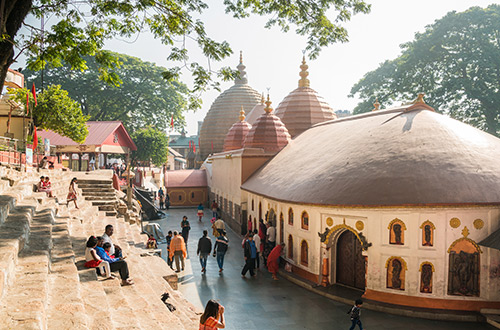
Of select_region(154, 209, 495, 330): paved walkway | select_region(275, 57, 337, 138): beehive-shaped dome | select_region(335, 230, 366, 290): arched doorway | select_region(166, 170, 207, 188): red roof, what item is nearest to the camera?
select_region(154, 209, 495, 330): paved walkway

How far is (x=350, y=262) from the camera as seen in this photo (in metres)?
11.4

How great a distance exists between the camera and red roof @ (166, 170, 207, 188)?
3447 cm

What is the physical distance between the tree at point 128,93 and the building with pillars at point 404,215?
104 ft

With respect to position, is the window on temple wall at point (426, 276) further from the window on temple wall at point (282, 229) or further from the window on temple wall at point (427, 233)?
the window on temple wall at point (282, 229)

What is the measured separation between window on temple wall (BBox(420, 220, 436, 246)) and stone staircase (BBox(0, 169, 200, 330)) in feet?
20.3

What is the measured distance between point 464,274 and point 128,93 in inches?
1558

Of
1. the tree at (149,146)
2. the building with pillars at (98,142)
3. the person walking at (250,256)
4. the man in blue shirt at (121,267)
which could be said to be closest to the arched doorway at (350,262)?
the person walking at (250,256)

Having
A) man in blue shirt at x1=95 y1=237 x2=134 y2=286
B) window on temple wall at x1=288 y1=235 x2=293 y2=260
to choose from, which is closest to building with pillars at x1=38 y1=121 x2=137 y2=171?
window on temple wall at x1=288 y1=235 x2=293 y2=260

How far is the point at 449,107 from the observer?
32.9 m

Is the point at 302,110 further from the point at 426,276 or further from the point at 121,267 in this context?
the point at 121,267

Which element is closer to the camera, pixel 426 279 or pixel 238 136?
pixel 426 279

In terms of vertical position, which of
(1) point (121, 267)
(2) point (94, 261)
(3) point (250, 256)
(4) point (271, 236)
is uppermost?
(2) point (94, 261)

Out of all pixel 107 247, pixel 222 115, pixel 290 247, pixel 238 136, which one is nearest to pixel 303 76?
pixel 238 136

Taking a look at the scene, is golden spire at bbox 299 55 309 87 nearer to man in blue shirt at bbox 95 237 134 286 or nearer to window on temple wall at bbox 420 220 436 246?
window on temple wall at bbox 420 220 436 246
